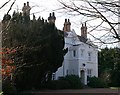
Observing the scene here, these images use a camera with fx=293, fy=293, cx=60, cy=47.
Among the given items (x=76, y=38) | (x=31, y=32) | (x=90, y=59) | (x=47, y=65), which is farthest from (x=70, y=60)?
(x=76, y=38)

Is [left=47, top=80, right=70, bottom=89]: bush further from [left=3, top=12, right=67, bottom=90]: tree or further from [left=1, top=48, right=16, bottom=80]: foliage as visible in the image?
[left=1, top=48, right=16, bottom=80]: foliage

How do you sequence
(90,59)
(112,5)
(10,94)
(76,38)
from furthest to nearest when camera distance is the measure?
(90,59)
(10,94)
(76,38)
(112,5)

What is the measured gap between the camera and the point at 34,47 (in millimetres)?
24062

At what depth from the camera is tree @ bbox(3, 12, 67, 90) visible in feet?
73.9

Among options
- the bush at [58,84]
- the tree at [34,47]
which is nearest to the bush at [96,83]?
the bush at [58,84]

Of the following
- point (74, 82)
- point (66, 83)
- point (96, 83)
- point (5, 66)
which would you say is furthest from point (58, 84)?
point (5, 66)

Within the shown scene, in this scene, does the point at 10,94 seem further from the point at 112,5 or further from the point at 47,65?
the point at 112,5

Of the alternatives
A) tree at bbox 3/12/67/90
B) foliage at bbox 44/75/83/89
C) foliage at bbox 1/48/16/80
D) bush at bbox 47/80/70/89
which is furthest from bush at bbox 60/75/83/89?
foliage at bbox 1/48/16/80

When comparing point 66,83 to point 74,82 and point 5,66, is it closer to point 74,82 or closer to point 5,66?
point 74,82

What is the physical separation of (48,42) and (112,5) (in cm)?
2303

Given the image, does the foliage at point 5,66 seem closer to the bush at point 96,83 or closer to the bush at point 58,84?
the bush at point 58,84

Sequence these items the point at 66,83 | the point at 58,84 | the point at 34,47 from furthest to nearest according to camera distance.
A: the point at 66,83 → the point at 58,84 → the point at 34,47

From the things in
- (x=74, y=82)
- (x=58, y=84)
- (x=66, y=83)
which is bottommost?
(x=58, y=84)

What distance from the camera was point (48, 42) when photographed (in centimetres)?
2756
